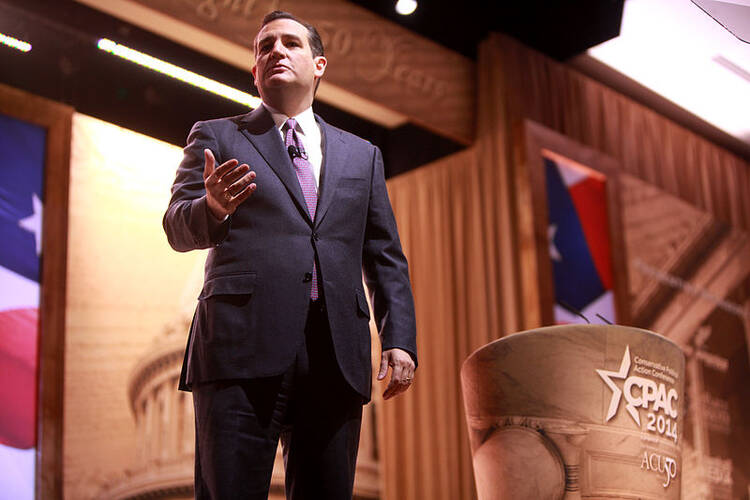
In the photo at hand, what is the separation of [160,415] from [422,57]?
2.27m

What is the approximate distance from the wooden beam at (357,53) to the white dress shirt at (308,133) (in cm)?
188

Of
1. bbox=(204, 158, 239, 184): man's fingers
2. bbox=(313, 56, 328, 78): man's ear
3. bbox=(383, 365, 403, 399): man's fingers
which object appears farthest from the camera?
bbox=(313, 56, 328, 78): man's ear

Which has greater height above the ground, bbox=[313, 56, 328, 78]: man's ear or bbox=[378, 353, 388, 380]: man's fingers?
bbox=[313, 56, 328, 78]: man's ear

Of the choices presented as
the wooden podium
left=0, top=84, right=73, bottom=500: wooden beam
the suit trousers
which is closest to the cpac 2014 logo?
the wooden podium

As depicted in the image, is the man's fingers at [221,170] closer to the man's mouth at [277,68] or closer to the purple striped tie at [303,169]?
the purple striped tie at [303,169]

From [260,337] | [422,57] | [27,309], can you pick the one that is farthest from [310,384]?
[422,57]

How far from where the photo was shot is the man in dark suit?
1604 millimetres

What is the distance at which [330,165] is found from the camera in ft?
6.19

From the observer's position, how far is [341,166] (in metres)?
1.90

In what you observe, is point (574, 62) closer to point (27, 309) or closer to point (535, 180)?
point (535, 180)

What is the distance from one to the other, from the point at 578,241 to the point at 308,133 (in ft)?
10.8

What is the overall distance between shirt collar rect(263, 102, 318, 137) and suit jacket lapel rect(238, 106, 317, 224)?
2cm

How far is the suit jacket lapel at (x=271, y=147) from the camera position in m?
1.79

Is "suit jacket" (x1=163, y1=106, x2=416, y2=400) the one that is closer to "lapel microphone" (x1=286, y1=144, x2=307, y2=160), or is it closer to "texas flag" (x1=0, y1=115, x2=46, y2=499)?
"lapel microphone" (x1=286, y1=144, x2=307, y2=160)
